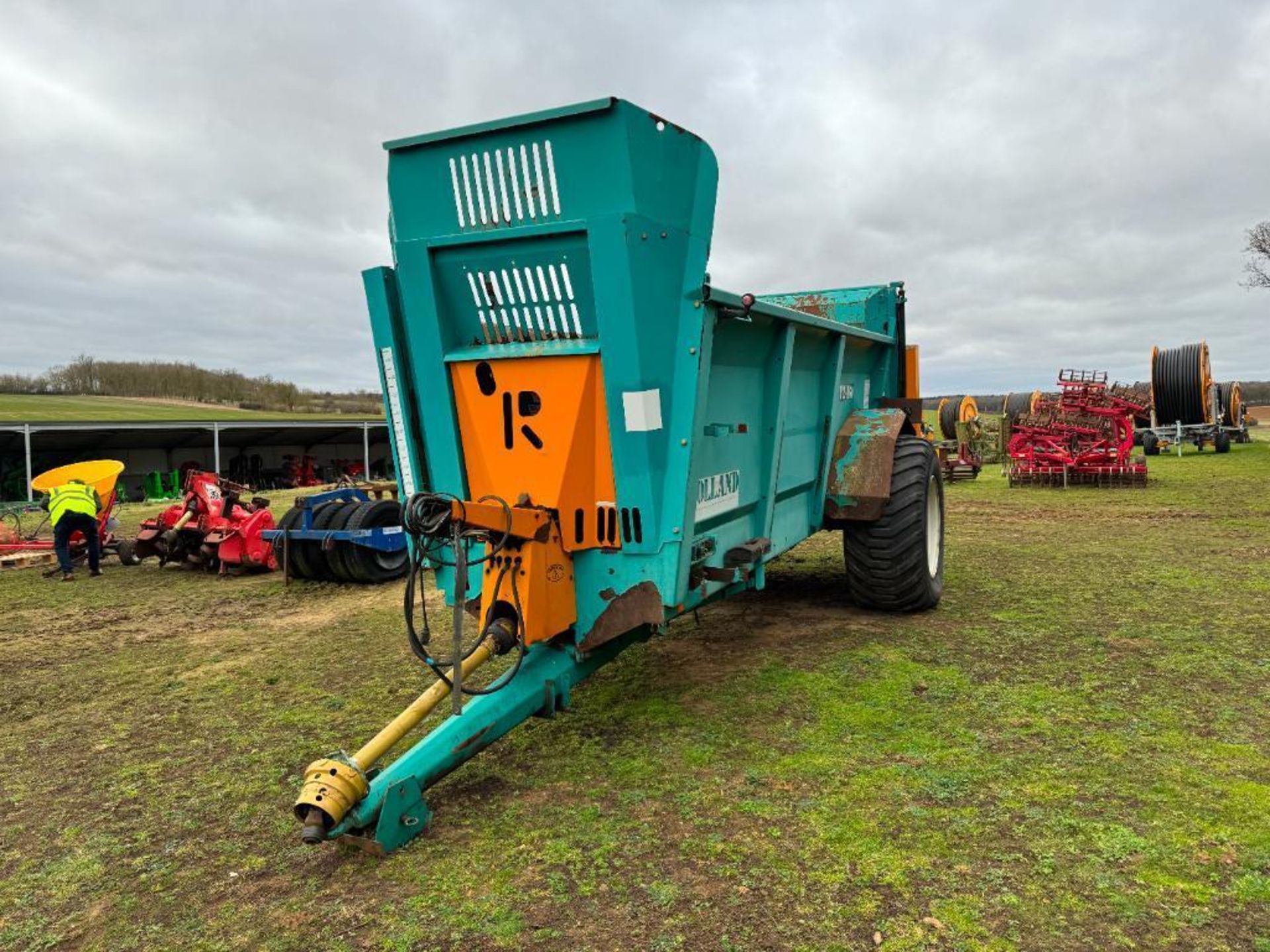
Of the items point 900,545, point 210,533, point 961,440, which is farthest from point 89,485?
point 961,440

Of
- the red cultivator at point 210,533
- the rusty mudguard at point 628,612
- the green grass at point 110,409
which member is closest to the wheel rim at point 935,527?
the rusty mudguard at point 628,612

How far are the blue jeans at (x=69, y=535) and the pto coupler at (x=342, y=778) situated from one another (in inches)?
284

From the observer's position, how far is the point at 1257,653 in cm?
442

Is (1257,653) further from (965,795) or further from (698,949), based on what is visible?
(698,949)

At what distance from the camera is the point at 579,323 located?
3279mm

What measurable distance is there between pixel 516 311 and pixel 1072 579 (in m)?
5.25

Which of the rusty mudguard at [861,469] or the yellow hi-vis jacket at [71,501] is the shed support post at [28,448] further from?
the rusty mudguard at [861,469]

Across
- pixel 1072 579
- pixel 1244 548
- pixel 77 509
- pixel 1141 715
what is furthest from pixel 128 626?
pixel 1244 548

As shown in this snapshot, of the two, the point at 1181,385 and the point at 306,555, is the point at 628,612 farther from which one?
the point at 1181,385

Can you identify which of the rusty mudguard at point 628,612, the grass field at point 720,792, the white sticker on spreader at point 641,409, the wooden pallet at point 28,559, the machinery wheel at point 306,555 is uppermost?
the white sticker on spreader at point 641,409

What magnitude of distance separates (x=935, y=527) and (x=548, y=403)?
375 cm

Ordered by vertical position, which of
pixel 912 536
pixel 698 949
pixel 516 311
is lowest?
pixel 698 949

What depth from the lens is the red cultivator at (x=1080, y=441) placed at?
14086 millimetres

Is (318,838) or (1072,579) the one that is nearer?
(318,838)
